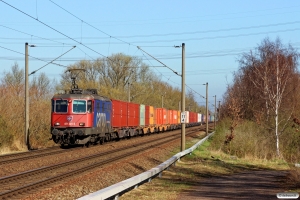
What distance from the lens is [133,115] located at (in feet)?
156

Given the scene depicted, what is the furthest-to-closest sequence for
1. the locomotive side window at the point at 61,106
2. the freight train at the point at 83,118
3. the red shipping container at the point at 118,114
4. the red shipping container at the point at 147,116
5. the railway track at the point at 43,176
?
1. the red shipping container at the point at 147,116
2. the red shipping container at the point at 118,114
3. the locomotive side window at the point at 61,106
4. the freight train at the point at 83,118
5. the railway track at the point at 43,176

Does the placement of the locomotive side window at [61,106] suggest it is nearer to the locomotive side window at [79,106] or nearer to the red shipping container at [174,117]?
the locomotive side window at [79,106]

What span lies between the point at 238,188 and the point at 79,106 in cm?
1910

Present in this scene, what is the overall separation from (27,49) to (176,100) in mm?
82525

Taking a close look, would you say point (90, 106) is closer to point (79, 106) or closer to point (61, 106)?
point (79, 106)

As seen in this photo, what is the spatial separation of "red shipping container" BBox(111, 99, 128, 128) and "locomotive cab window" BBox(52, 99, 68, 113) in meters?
6.95

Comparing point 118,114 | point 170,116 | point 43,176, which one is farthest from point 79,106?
point 170,116

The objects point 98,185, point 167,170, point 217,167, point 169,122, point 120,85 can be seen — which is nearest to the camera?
point 98,185

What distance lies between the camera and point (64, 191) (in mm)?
13539

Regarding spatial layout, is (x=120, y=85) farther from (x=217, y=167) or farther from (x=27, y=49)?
(x=217, y=167)

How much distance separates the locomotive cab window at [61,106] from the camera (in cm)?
3134

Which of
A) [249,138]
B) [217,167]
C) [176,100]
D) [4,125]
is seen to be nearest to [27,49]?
[4,125]

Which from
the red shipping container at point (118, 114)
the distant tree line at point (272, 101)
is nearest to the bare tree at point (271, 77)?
the distant tree line at point (272, 101)

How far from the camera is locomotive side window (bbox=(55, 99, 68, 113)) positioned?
31337 mm
